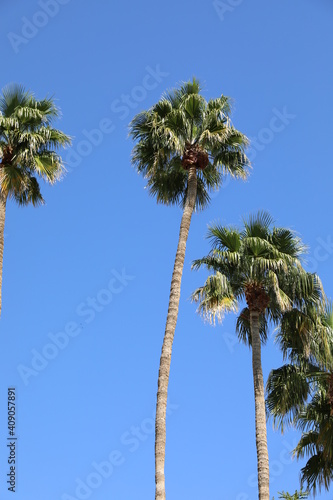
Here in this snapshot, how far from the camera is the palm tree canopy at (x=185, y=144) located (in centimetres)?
2177

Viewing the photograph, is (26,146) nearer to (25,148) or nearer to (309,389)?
(25,148)

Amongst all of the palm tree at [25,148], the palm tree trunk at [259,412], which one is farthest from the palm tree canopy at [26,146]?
the palm tree trunk at [259,412]

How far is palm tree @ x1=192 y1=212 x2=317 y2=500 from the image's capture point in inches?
810

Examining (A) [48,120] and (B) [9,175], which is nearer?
(B) [9,175]

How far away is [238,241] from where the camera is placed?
2170cm

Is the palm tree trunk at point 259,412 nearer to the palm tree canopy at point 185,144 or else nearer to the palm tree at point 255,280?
the palm tree at point 255,280

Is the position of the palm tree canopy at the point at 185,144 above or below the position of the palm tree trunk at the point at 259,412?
above

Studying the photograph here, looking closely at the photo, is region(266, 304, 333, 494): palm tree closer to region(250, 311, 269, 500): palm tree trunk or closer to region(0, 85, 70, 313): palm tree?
region(250, 311, 269, 500): palm tree trunk

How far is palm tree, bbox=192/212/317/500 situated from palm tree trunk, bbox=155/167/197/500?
108 cm

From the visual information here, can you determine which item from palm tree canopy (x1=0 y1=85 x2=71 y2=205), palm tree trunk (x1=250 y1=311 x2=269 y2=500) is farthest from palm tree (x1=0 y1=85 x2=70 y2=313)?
palm tree trunk (x1=250 y1=311 x2=269 y2=500)

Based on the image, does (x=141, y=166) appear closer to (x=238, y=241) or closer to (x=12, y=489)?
(x=238, y=241)

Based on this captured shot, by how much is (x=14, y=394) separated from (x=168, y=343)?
210 inches

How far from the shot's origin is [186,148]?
71.7 ft

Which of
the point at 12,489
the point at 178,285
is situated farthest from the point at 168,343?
the point at 12,489
